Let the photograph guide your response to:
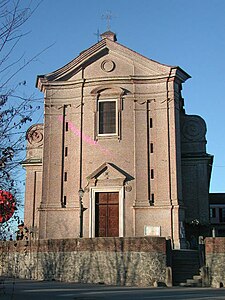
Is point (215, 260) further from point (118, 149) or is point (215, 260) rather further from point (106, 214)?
point (118, 149)

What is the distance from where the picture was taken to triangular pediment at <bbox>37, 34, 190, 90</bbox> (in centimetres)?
3159

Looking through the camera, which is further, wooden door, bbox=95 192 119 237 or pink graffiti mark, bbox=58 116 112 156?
pink graffiti mark, bbox=58 116 112 156

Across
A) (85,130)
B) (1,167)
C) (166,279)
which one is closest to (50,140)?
(85,130)

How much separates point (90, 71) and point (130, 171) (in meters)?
7.38

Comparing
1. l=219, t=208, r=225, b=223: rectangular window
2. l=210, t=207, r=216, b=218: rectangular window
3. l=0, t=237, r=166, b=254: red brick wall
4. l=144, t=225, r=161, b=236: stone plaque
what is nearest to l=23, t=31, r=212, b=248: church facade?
l=144, t=225, r=161, b=236: stone plaque

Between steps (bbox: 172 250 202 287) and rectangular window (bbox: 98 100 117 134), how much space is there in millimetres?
9993

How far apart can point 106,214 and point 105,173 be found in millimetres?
2524

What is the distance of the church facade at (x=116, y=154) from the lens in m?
29.4

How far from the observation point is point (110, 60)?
105 ft

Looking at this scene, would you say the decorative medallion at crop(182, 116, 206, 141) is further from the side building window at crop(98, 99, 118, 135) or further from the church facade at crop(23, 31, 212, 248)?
the side building window at crop(98, 99, 118, 135)

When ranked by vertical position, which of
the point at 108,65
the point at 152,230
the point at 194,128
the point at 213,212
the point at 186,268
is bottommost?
the point at 186,268

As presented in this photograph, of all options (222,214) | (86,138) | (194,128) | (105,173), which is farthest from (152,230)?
(222,214)

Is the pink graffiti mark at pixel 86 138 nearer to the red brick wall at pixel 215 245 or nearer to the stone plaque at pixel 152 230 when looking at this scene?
the stone plaque at pixel 152 230

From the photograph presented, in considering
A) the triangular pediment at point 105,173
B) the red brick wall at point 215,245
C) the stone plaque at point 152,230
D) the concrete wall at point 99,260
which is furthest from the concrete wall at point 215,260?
the triangular pediment at point 105,173
